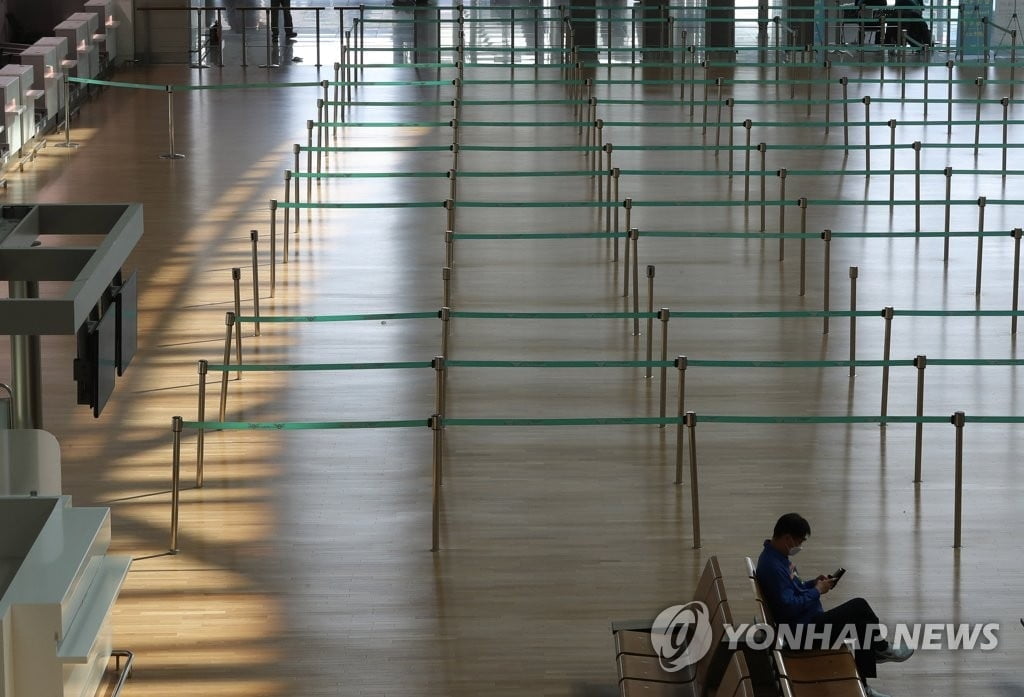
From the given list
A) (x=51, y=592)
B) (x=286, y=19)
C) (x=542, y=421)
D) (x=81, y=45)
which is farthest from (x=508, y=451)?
(x=286, y=19)

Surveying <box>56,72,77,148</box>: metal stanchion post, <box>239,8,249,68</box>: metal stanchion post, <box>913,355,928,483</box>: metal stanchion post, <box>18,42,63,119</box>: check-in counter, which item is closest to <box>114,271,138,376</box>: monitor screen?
<box>913,355,928,483</box>: metal stanchion post

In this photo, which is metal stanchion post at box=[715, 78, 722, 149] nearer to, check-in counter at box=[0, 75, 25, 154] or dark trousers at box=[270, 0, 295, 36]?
check-in counter at box=[0, 75, 25, 154]

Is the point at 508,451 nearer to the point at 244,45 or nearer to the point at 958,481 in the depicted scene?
the point at 958,481

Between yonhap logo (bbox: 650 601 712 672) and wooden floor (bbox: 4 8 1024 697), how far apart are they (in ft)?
1.31

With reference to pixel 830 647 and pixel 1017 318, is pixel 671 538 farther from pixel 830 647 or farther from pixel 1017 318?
pixel 1017 318

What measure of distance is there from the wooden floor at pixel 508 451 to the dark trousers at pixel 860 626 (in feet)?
1.03

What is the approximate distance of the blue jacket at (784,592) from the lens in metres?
6.86

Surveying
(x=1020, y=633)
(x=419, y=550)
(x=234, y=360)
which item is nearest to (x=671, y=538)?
(x=419, y=550)

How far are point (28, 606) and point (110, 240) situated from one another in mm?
1494

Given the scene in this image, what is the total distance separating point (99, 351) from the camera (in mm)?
6016

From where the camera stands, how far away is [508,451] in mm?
9727

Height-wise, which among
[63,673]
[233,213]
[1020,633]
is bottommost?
[1020,633]

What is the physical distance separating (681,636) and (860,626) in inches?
31.2

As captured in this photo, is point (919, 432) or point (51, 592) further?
point (919, 432)
